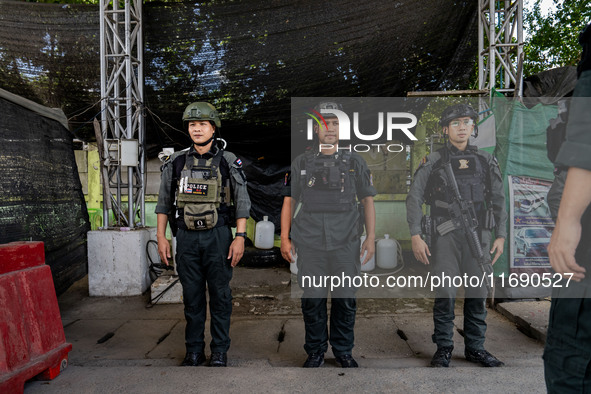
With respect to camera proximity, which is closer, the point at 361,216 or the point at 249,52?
the point at 361,216

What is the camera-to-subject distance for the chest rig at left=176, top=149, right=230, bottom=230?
10.0ft

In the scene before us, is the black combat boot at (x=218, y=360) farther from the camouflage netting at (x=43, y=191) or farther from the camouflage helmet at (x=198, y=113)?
the camouflage netting at (x=43, y=191)

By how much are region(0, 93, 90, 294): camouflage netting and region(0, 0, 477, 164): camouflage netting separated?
1083 millimetres

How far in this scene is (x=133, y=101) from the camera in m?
5.79

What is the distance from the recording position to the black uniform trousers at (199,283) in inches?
122

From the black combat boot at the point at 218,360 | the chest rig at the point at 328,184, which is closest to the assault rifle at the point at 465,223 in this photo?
the chest rig at the point at 328,184

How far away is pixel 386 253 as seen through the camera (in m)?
7.12

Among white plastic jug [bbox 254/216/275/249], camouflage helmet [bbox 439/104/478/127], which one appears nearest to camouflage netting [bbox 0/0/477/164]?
white plastic jug [bbox 254/216/275/249]

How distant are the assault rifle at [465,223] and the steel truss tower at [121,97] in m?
4.39

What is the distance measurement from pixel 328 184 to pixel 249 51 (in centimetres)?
344

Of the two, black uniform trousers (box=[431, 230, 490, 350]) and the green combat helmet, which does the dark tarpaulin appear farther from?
black uniform trousers (box=[431, 230, 490, 350])

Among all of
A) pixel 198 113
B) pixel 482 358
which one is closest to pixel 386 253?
pixel 482 358

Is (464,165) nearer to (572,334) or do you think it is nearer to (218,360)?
(572,334)

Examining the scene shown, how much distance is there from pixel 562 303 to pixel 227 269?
93.4 inches
